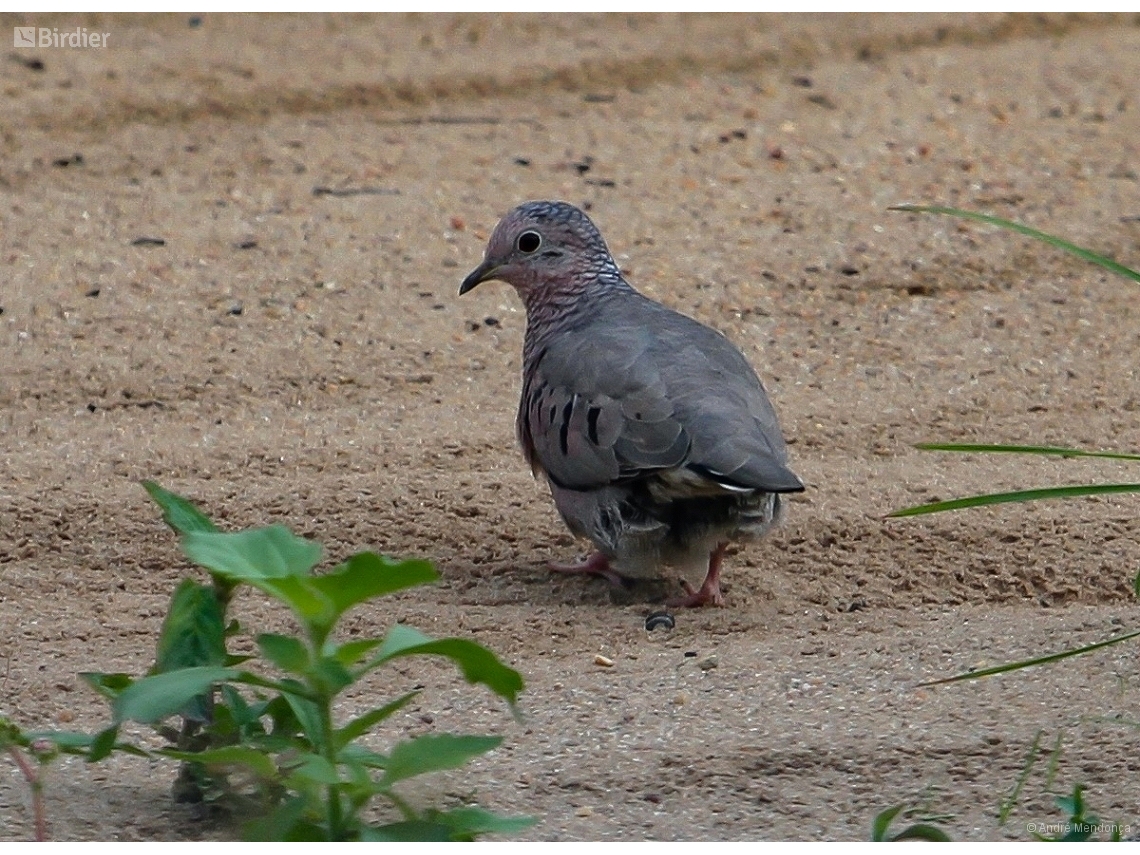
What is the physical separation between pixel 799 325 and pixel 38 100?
3616mm

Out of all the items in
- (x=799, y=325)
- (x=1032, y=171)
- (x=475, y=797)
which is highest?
(x=1032, y=171)

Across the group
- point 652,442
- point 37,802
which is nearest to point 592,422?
point 652,442

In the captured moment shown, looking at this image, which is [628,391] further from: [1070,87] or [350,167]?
[1070,87]

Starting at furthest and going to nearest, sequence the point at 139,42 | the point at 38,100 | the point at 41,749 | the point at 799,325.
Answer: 1. the point at 139,42
2. the point at 38,100
3. the point at 799,325
4. the point at 41,749

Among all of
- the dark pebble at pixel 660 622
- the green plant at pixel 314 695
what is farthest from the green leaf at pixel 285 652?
the dark pebble at pixel 660 622

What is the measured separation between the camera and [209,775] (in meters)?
3.05

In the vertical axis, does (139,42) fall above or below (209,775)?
above

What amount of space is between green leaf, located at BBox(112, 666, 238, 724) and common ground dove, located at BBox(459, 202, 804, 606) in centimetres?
167

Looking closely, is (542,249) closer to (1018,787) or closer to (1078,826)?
(1018,787)

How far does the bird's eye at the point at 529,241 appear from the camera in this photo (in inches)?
202

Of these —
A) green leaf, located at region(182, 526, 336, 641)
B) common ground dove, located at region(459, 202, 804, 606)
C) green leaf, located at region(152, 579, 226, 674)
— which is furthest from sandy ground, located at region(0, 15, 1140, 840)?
green leaf, located at region(182, 526, 336, 641)

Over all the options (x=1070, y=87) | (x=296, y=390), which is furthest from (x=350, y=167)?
(x=1070, y=87)

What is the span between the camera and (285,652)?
2.67 metres

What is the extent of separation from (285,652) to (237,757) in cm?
20
